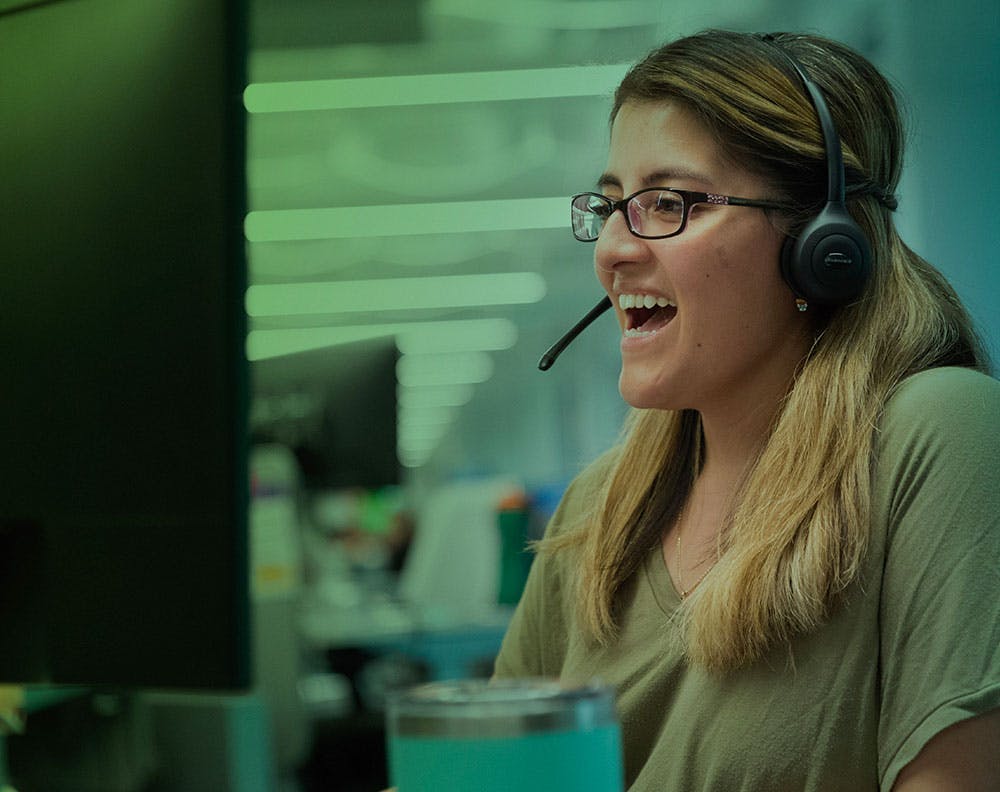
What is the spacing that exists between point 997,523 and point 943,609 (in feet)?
0.25

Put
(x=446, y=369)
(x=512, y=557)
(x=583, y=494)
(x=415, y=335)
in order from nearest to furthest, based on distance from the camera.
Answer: (x=583, y=494) → (x=512, y=557) → (x=415, y=335) → (x=446, y=369)

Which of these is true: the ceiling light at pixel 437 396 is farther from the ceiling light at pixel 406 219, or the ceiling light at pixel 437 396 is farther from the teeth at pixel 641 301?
the teeth at pixel 641 301

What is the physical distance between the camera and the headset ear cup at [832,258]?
3.45ft

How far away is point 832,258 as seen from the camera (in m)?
1.05

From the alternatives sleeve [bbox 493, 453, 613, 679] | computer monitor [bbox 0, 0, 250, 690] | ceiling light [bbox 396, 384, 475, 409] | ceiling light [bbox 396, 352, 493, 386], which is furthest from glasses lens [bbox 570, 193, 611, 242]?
ceiling light [bbox 396, 384, 475, 409]

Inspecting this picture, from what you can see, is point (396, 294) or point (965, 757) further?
point (396, 294)

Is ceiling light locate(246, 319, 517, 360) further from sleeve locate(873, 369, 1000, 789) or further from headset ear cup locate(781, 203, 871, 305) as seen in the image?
sleeve locate(873, 369, 1000, 789)

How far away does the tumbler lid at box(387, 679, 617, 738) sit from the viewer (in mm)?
526

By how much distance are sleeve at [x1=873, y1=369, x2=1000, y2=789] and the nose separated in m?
0.27

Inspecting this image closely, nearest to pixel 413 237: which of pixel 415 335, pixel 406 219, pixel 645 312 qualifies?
pixel 406 219

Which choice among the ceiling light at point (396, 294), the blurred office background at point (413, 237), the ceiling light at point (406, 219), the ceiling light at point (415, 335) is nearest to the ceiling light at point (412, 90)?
the blurred office background at point (413, 237)

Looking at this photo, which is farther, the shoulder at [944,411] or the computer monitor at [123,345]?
the shoulder at [944,411]

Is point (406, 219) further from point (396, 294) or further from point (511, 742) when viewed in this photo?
point (511, 742)

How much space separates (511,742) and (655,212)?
0.69 meters
